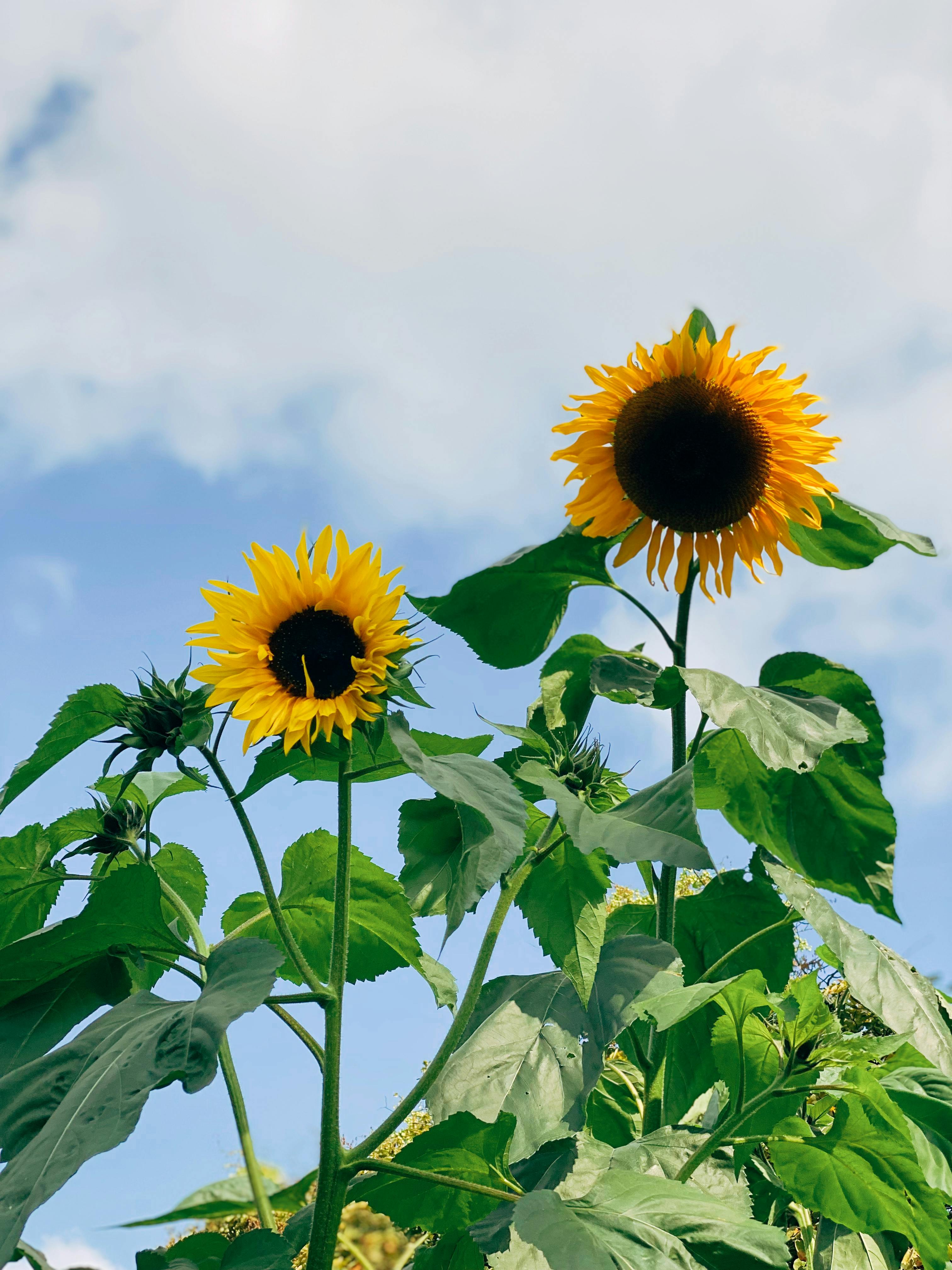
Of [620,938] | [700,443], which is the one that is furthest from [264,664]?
[700,443]

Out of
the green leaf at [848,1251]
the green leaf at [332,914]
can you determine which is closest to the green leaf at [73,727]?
the green leaf at [332,914]

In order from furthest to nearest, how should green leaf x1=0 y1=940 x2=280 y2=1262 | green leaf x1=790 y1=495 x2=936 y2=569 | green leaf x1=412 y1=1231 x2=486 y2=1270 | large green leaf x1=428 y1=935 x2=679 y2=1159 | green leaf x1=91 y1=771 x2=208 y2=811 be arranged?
A: green leaf x1=790 y1=495 x2=936 y2=569, green leaf x1=91 y1=771 x2=208 y2=811, green leaf x1=412 y1=1231 x2=486 y2=1270, large green leaf x1=428 y1=935 x2=679 y2=1159, green leaf x1=0 y1=940 x2=280 y2=1262

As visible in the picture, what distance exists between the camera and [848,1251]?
1.36m

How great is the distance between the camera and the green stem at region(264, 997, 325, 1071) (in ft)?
Answer: 3.67

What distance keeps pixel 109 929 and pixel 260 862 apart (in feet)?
0.54

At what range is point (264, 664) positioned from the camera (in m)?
1.17

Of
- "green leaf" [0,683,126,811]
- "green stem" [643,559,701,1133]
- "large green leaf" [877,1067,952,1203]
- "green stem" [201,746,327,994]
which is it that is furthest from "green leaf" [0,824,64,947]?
"large green leaf" [877,1067,952,1203]

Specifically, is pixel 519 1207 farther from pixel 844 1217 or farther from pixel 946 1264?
pixel 946 1264

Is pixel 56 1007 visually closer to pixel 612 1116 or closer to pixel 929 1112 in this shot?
pixel 612 1116

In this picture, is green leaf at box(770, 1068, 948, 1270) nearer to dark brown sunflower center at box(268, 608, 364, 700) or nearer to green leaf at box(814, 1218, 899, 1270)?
green leaf at box(814, 1218, 899, 1270)

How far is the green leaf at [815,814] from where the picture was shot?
1337 millimetres

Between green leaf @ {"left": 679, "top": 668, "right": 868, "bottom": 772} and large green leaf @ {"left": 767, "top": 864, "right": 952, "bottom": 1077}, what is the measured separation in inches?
5.0

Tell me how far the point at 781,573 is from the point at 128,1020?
98 cm

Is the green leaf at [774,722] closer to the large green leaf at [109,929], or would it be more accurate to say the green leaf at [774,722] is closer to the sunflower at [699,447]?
the sunflower at [699,447]
